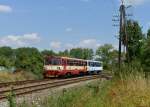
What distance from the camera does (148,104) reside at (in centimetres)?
1356

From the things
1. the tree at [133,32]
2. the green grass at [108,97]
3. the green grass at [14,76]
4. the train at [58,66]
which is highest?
the tree at [133,32]

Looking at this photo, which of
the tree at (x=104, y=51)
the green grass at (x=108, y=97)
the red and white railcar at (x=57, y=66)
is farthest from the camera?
the tree at (x=104, y=51)

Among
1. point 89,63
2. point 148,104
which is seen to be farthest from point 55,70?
point 148,104

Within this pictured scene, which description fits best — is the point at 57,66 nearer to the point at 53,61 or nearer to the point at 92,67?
the point at 53,61

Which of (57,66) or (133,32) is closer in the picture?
(57,66)

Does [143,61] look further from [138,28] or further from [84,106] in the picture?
[138,28]

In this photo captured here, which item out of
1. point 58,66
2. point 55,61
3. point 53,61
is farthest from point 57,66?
point 53,61

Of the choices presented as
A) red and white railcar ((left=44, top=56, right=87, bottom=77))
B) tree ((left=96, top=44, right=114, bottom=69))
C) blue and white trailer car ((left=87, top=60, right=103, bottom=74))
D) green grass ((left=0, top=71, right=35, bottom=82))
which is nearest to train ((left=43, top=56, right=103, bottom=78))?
red and white railcar ((left=44, top=56, right=87, bottom=77))

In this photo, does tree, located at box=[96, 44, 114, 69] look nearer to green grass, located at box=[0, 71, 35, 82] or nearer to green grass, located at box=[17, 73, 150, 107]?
green grass, located at box=[0, 71, 35, 82]

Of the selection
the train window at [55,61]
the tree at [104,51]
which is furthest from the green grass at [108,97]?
the tree at [104,51]

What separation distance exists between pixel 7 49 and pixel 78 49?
25.8 meters

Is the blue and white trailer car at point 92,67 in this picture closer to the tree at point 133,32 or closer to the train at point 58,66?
the tree at point 133,32

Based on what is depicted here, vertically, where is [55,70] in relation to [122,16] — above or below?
below

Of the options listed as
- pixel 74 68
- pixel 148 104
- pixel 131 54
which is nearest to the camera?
pixel 148 104
